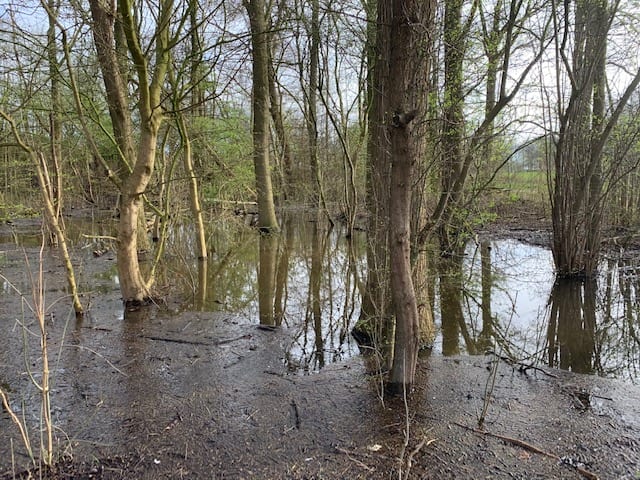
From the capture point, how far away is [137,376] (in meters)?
4.07

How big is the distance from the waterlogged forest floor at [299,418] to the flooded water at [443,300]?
2.10 feet

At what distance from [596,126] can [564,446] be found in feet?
23.9

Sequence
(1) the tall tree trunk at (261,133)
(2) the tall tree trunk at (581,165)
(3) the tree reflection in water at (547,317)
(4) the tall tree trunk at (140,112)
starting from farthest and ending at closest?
(1) the tall tree trunk at (261,133), (2) the tall tree trunk at (581,165), (4) the tall tree trunk at (140,112), (3) the tree reflection in water at (547,317)

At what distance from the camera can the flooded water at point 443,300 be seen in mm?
5191

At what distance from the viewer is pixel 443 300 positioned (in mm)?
7324

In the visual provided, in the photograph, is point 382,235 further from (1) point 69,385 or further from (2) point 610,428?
(1) point 69,385

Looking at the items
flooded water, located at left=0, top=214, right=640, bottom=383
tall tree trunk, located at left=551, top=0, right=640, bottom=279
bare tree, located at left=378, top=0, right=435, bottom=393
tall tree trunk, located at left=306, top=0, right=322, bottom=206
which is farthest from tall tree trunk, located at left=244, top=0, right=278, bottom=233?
bare tree, located at left=378, top=0, right=435, bottom=393

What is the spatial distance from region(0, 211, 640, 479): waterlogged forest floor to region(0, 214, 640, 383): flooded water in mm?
641

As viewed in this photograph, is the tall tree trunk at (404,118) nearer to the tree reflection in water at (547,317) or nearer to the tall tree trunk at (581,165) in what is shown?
the tree reflection in water at (547,317)

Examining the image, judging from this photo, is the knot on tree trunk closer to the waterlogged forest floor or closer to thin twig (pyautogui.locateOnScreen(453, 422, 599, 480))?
the waterlogged forest floor

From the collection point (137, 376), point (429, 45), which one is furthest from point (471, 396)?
point (137, 376)

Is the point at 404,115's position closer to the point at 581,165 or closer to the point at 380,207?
the point at 380,207

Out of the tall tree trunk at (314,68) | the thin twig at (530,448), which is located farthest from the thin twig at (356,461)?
the tall tree trunk at (314,68)

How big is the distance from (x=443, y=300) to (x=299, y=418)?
15.3 ft
